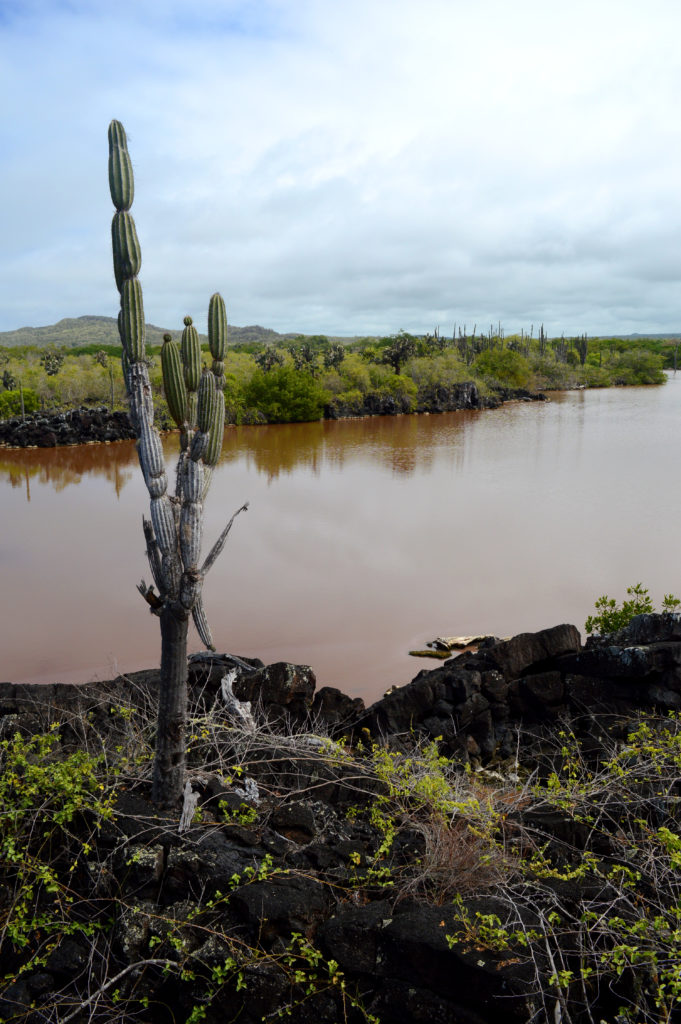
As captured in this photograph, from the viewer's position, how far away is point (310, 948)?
3.30 m

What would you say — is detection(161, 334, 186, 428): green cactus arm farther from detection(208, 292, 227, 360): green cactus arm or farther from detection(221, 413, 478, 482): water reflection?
detection(221, 413, 478, 482): water reflection

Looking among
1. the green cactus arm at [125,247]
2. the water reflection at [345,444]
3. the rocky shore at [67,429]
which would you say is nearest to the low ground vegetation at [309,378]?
the water reflection at [345,444]

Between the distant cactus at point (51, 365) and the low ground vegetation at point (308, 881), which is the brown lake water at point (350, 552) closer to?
the low ground vegetation at point (308, 881)

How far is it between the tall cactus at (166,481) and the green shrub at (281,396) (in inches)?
1474

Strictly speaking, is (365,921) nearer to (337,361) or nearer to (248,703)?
(248,703)

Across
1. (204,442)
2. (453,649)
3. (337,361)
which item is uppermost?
(337,361)

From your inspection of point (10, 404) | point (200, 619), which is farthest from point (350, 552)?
point (10, 404)

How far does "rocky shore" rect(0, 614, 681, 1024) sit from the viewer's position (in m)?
3.17

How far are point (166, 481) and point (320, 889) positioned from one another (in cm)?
234

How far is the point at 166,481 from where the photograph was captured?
14.1 feet

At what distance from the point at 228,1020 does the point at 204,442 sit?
9.46 feet

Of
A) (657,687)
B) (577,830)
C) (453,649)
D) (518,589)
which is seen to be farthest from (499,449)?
(577,830)

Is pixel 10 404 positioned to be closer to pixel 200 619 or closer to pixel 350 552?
pixel 350 552

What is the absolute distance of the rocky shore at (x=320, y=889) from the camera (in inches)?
125
